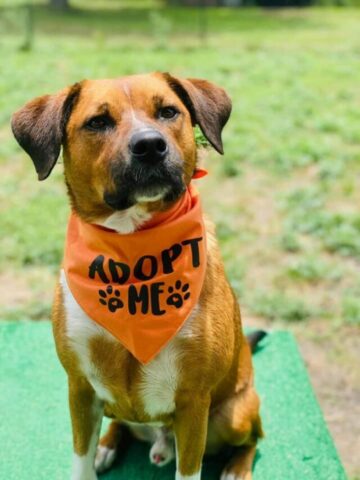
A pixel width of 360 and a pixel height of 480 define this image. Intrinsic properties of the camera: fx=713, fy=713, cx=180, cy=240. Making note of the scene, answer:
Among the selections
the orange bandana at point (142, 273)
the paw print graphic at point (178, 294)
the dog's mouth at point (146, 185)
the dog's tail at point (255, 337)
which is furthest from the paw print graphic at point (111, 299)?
the dog's tail at point (255, 337)

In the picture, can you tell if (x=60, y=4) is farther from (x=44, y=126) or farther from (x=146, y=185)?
(x=146, y=185)

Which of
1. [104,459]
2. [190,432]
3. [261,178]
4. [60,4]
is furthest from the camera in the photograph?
[60,4]

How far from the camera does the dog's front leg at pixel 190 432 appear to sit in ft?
9.62

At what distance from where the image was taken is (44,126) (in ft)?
9.37

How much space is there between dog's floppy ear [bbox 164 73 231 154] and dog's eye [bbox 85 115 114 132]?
1.21 feet

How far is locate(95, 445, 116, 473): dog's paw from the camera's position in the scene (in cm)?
356

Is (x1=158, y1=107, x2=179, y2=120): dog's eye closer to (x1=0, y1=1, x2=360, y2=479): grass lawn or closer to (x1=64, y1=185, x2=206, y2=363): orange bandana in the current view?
(x1=64, y1=185, x2=206, y2=363): orange bandana

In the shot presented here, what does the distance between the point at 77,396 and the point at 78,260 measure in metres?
0.59

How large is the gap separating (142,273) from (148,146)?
0.62 metres

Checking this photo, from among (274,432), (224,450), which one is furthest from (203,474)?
(274,432)

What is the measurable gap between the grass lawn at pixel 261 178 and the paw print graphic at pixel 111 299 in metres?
1.86

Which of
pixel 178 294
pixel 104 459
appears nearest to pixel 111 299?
pixel 178 294

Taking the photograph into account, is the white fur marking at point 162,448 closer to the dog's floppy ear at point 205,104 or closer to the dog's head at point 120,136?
the dog's head at point 120,136

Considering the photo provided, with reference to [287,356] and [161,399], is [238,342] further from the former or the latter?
[287,356]
